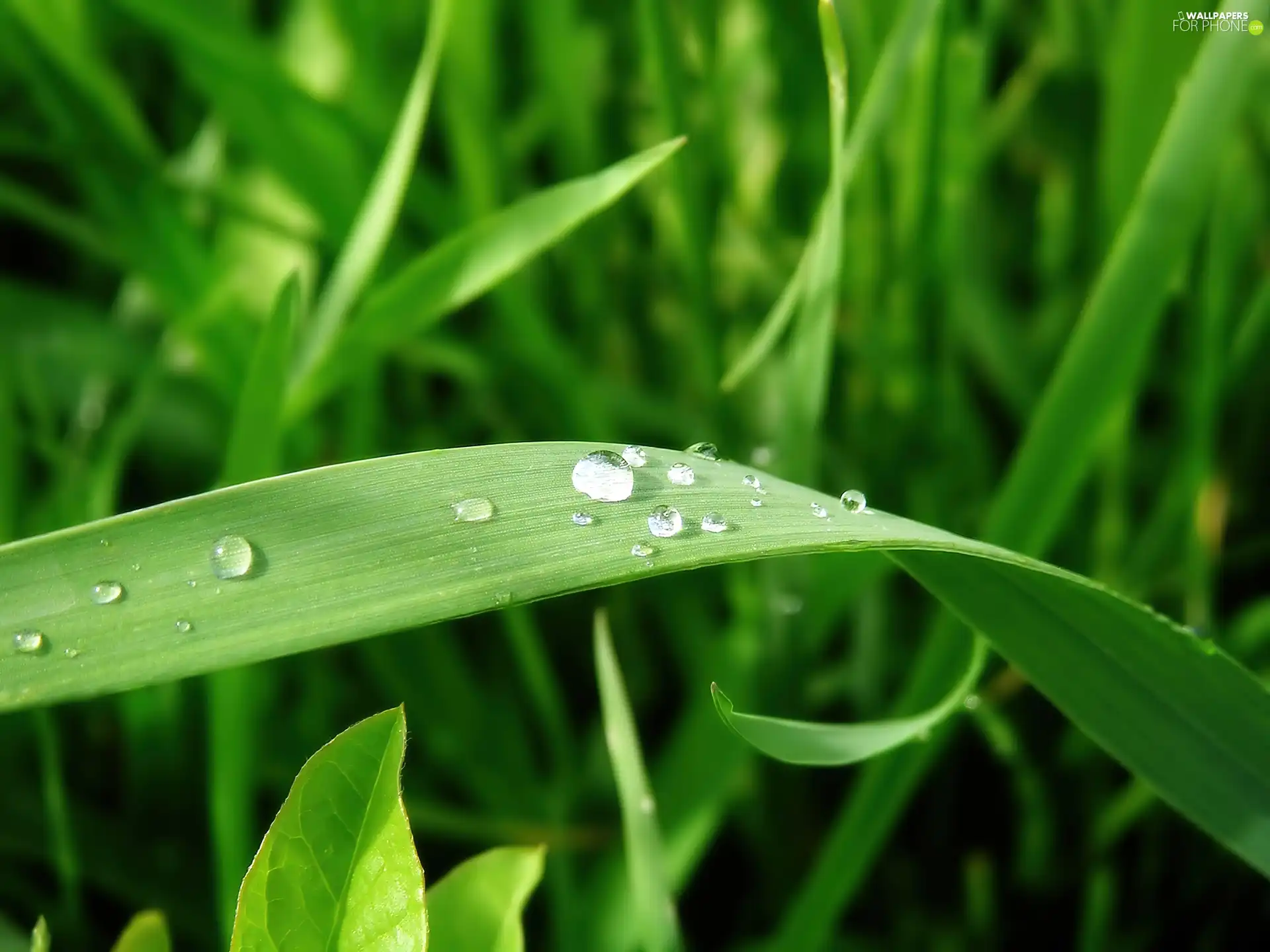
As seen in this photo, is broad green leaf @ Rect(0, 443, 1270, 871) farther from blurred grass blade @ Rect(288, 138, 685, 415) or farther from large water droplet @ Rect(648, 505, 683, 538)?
blurred grass blade @ Rect(288, 138, 685, 415)

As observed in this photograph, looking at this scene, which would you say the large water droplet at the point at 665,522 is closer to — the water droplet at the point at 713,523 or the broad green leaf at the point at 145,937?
the water droplet at the point at 713,523

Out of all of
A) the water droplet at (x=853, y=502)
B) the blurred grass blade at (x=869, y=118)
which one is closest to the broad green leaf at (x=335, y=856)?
the water droplet at (x=853, y=502)

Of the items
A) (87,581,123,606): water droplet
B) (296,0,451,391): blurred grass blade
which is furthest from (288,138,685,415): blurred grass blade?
(87,581,123,606): water droplet

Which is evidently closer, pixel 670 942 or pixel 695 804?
pixel 670 942

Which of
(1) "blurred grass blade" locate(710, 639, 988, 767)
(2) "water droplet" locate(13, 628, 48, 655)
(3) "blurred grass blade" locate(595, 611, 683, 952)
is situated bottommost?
(3) "blurred grass blade" locate(595, 611, 683, 952)

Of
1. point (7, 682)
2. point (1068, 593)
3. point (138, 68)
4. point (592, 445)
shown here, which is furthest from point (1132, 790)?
point (138, 68)

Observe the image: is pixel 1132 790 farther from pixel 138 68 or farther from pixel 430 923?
pixel 138 68

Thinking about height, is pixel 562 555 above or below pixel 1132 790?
above
